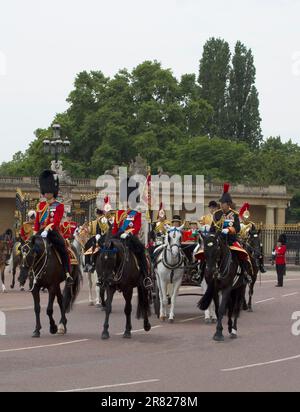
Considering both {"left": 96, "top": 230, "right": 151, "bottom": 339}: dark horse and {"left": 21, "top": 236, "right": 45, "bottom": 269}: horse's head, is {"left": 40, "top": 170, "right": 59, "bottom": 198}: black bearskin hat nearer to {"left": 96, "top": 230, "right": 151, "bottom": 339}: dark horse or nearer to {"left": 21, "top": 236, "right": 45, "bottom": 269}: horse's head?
{"left": 21, "top": 236, "right": 45, "bottom": 269}: horse's head

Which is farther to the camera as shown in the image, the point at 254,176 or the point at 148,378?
the point at 254,176

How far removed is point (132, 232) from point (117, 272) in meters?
0.93

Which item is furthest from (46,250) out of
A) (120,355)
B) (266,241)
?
(266,241)

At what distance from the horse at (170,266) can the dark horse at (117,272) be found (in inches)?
104

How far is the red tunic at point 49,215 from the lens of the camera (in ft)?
57.1

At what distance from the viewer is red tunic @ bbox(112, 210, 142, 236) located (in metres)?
17.8

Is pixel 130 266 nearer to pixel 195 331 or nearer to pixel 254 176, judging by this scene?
pixel 195 331

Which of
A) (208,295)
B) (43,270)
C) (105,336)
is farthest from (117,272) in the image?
(208,295)

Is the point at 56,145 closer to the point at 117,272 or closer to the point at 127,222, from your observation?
the point at 127,222

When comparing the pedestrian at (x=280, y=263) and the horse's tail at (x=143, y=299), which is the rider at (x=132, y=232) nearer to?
the horse's tail at (x=143, y=299)

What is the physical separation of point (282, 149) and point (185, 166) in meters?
17.6

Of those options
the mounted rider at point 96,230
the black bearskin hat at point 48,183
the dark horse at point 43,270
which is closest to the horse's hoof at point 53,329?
the dark horse at point 43,270

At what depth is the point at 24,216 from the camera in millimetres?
42531

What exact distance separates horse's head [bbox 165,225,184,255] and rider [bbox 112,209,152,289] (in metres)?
2.36
